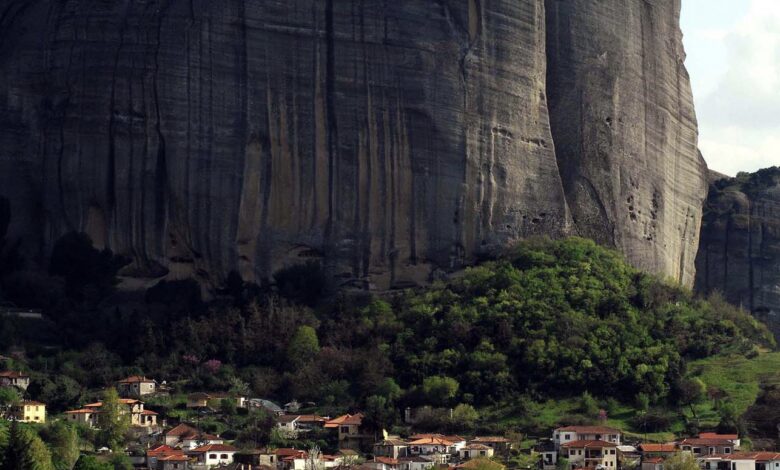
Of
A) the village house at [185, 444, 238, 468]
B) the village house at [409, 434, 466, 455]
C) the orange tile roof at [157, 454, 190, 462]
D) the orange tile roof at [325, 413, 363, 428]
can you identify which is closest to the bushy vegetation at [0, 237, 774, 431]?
the orange tile roof at [325, 413, 363, 428]

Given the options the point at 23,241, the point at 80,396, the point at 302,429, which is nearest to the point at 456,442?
the point at 302,429

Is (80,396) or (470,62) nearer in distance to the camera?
(80,396)

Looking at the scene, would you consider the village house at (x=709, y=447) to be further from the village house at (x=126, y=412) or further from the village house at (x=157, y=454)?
the village house at (x=126, y=412)

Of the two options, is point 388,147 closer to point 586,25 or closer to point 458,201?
point 458,201

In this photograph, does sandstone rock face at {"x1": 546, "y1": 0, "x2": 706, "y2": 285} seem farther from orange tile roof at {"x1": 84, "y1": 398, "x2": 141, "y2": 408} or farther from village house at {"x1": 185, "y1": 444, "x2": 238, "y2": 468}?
village house at {"x1": 185, "y1": 444, "x2": 238, "y2": 468}

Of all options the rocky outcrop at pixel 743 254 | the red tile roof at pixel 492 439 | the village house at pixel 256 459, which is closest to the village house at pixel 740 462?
the red tile roof at pixel 492 439

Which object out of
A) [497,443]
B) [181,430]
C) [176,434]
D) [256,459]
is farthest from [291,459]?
[497,443]
